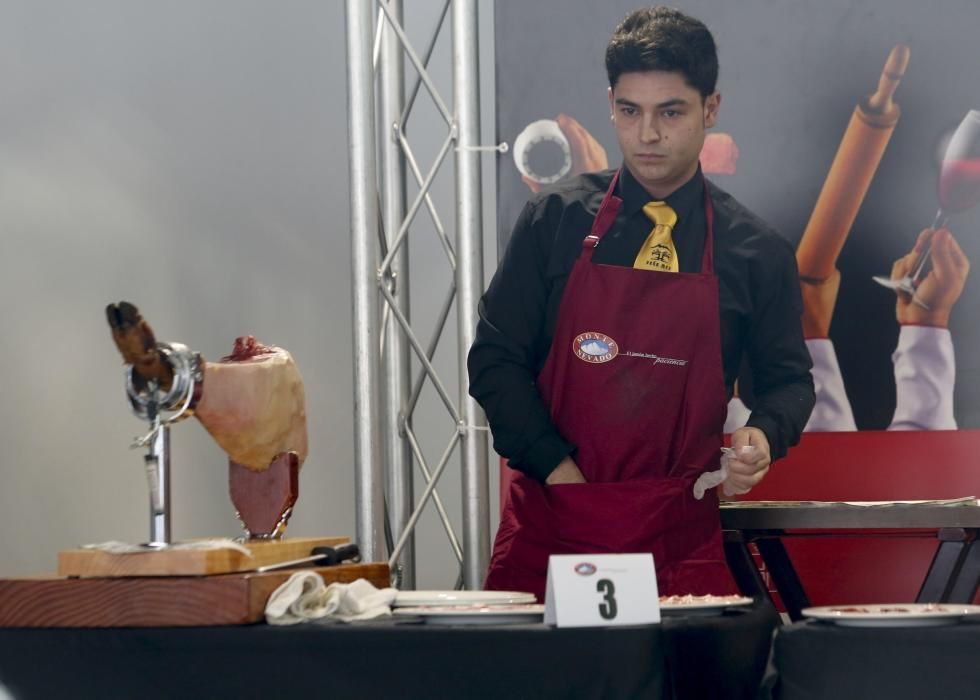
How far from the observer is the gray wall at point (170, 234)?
8.29 feet

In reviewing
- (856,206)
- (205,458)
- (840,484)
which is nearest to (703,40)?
(856,206)

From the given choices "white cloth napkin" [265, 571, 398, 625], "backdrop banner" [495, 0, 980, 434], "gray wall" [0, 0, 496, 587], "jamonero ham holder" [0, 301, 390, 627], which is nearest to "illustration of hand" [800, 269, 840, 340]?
"backdrop banner" [495, 0, 980, 434]

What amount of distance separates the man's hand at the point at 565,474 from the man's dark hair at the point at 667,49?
2.28 ft

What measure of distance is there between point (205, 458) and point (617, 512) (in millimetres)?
1422

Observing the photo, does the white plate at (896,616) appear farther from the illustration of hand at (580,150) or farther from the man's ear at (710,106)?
the illustration of hand at (580,150)

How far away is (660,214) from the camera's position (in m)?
2.28

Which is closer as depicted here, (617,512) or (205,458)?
(617,512)

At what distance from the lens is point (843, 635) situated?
1.19 metres

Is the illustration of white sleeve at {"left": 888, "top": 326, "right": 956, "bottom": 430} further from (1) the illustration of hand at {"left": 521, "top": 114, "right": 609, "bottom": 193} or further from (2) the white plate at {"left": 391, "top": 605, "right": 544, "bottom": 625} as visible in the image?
(2) the white plate at {"left": 391, "top": 605, "right": 544, "bottom": 625}

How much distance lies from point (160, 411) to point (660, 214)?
1116 millimetres

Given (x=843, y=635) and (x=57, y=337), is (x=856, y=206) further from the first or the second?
(x=843, y=635)

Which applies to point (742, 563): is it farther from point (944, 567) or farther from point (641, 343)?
point (641, 343)

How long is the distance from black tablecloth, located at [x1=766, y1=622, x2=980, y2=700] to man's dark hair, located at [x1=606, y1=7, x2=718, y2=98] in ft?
Answer: 4.28

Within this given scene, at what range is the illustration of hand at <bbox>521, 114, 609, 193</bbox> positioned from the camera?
3.28 m
